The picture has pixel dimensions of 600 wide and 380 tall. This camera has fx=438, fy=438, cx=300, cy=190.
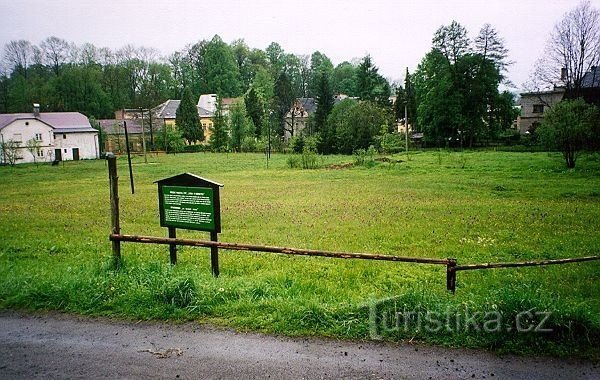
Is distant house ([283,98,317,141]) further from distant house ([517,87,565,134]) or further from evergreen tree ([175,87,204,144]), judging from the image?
evergreen tree ([175,87,204,144])

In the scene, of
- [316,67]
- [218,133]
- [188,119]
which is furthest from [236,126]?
[316,67]

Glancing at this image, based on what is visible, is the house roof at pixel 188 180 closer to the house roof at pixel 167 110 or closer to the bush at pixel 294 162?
the house roof at pixel 167 110

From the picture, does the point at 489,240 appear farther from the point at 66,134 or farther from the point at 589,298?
the point at 66,134

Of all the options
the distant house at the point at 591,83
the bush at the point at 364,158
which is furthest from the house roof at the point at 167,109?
the distant house at the point at 591,83

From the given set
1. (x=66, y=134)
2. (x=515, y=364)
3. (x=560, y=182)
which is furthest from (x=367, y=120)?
(x=515, y=364)

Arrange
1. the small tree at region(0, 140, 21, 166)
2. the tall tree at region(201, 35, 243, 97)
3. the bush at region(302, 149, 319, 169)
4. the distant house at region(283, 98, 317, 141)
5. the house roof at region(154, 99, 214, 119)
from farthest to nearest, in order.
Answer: the distant house at region(283, 98, 317, 141)
the bush at region(302, 149, 319, 169)
the tall tree at region(201, 35, 243, 97)
the small tree at region(0, 140, 21, 166)
the house roof at region(154, 99, 214, 119)

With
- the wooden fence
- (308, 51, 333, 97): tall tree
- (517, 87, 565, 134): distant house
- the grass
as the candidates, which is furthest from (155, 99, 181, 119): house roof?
(308, 51, 333, 97): tall tree

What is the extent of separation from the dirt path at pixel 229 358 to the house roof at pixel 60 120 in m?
13.4

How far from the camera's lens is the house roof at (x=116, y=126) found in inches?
581

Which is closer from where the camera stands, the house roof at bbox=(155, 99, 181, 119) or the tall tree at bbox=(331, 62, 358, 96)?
the house roof at bbox=(155, 99, 181, 119)

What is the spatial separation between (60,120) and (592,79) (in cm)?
3031

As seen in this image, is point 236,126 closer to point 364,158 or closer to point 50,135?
point 364,158

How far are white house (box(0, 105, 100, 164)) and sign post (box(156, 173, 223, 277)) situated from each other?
11.9 m

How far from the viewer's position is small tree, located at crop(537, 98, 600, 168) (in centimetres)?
1670
